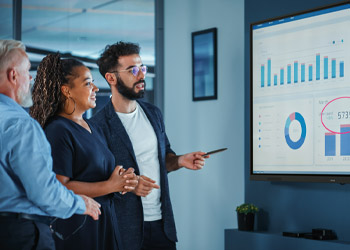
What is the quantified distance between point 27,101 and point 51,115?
0.41 meters

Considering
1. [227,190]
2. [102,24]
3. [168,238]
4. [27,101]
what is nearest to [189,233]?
[227,190]

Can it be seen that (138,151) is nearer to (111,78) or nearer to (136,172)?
(136,172)

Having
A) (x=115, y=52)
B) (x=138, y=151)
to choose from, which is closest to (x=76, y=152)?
(x=138, y=151)

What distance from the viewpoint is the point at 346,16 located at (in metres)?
3.49

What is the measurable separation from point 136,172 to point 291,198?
1.23 m

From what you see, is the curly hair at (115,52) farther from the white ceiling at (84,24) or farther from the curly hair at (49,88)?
the white ceiling at (84,24)

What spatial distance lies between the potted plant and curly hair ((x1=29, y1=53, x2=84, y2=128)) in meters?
1.81

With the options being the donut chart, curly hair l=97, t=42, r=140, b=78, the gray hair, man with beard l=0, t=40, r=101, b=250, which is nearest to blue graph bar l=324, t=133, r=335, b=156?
the donut chart

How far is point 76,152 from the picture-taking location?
257 cm

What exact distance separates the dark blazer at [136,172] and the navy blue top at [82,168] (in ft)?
1.45

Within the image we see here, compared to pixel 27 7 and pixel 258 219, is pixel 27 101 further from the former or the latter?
pixel 27 7

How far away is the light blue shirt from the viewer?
2.04m

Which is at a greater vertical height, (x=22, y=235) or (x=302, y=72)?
(x=302, y=72)

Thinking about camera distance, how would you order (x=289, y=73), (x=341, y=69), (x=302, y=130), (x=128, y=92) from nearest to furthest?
(x=128, y=92) → (x=341, y=69) → (x=302, y=130) → (x=289, y=73)
